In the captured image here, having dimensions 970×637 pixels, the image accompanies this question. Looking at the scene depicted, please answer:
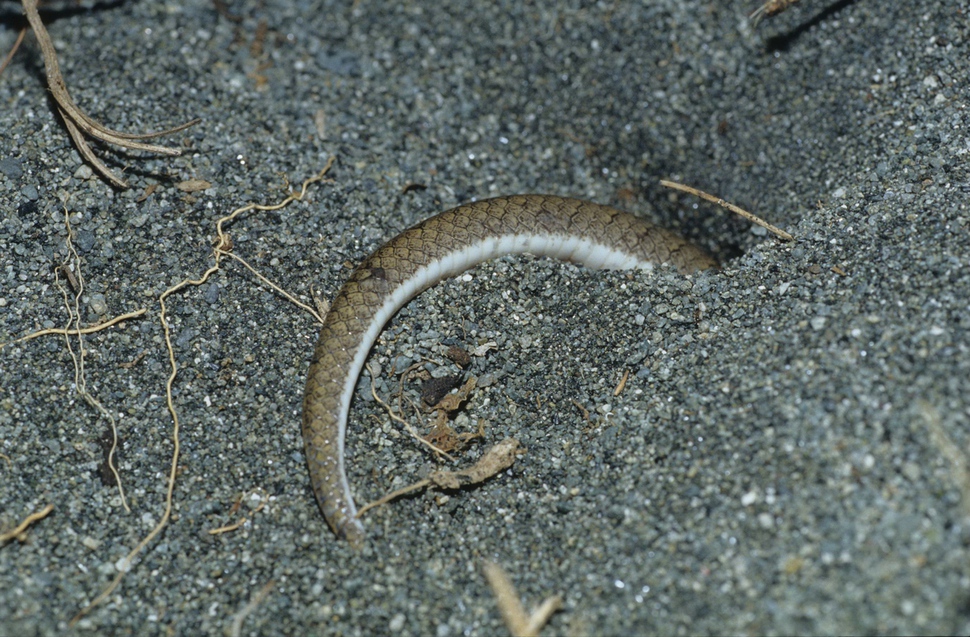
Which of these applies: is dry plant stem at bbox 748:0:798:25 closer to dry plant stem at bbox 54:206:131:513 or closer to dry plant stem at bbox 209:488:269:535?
dry plant stem at bbox 209:488:269:535

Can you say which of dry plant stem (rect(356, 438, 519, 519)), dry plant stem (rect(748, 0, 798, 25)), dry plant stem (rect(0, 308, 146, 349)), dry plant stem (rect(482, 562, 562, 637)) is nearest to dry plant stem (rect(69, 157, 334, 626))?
dry plant stem (rect(0, 308, 146, 349))

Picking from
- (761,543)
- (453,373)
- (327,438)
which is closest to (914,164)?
(761,543)

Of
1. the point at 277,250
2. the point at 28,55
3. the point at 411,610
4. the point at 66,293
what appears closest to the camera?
the point at 411,610

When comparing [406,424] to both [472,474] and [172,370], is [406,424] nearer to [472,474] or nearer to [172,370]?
[472,474]

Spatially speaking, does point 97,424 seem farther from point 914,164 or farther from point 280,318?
point 914,164

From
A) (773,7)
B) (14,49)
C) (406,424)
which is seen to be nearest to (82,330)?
(406,424)

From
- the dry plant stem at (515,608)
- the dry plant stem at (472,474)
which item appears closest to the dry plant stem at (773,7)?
the dry plant stem at (472,474)

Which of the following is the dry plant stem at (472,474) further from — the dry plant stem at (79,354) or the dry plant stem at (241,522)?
the dry plant stem at (79,354)
